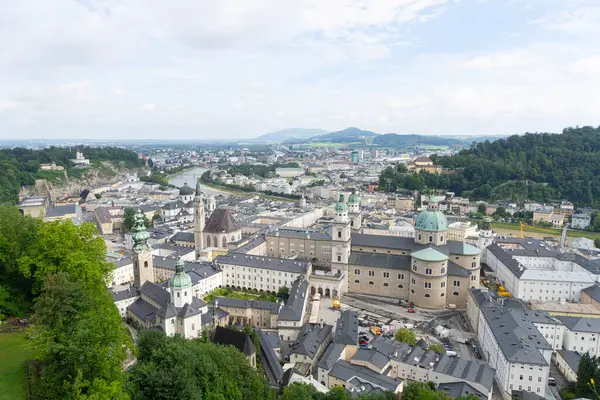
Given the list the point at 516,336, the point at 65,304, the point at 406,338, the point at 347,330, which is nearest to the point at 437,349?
the point at 406,338

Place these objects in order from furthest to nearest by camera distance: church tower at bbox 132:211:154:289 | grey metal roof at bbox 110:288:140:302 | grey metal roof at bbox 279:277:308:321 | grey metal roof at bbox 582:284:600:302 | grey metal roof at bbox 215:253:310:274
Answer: grey metal roof at bbox 215:253:310:274
grey metal roof at bbox 582:284:600:302
church tower at bbox 132:211:154:289
grey metal roof at bbox 110:288:140:302
grey metal roof at bbox 279:277:308:321

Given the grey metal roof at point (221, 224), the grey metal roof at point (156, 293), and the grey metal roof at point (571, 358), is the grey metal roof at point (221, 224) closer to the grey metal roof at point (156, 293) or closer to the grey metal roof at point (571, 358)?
the grey metal roof at point (156, 293)

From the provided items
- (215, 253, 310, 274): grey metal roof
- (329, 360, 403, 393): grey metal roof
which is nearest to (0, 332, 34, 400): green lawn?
(329, 360, 403, 393): grey metal roof

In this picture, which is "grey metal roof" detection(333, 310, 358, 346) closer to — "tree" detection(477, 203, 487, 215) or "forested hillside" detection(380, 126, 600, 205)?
"tree" detection(477, 203, 487, 215)

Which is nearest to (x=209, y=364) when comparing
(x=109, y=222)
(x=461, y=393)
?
(x=461, y=393)

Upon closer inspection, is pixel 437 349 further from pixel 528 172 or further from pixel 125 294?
pixel 528 172

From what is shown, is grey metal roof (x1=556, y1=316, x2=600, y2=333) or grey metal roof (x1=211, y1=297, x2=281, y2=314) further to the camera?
grey metal roof (x1=211, y1=297, x2=281, y2=314)
